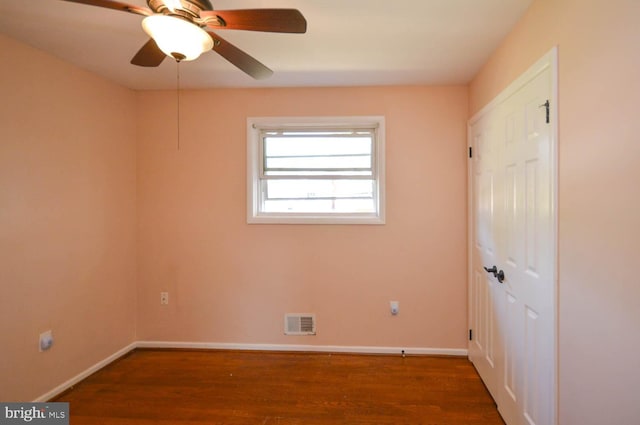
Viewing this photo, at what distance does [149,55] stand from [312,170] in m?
1.58

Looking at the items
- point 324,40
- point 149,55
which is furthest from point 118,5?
point 324,40

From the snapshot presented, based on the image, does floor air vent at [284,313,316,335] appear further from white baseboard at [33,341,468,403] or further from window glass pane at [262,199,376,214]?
window glass pane at [262,199,376,214]

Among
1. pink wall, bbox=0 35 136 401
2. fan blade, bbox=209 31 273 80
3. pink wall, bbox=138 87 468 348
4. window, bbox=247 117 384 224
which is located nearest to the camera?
fan blade, bbox=209 31 273 80

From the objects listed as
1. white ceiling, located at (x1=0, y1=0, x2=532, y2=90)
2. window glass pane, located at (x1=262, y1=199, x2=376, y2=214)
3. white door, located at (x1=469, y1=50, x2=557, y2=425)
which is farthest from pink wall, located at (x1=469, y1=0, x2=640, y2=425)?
window glass pane, located at (x1=262, y1=199, x2=376, y2=214)

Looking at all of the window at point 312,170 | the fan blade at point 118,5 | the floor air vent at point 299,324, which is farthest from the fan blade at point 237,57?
the floor air vent at point 299,324

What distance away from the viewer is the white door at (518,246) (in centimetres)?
139

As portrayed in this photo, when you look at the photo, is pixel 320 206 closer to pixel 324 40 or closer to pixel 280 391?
pixel 324 40

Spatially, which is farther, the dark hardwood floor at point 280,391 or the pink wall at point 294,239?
the pink wall at point 294,239

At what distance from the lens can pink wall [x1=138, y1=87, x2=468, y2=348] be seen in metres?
2.63

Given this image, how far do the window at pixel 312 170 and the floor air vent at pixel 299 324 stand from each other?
2.90 feet

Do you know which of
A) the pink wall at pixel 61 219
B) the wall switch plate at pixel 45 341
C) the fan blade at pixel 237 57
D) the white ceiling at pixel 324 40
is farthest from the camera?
the wall switch plate at pixel 45 341

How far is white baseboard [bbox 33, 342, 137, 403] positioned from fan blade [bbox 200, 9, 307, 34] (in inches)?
105

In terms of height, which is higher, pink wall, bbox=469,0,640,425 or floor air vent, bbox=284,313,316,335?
pink wall, bbox=469,0,640,425

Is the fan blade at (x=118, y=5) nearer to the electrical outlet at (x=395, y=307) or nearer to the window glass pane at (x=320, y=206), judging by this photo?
the window glass pane at (x=320, y=206)
